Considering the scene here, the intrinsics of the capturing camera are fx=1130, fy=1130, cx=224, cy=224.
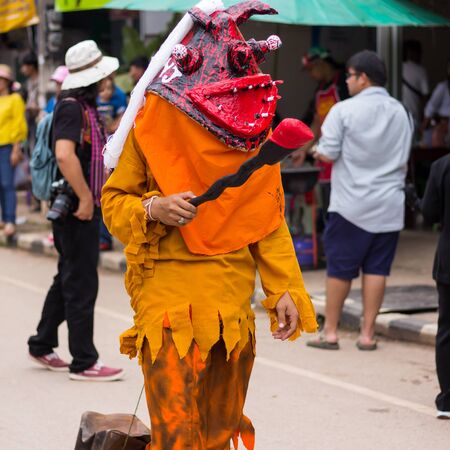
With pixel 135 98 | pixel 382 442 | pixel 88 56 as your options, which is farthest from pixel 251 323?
pixel 88 56

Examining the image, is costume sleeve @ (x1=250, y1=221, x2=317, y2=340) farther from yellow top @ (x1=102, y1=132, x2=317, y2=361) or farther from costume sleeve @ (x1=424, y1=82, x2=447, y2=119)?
costume sleeve @ (x1=424, y1=82, x2=447, y2=119)

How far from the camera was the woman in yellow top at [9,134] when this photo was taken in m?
13.7

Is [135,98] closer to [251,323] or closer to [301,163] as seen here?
[251,323]

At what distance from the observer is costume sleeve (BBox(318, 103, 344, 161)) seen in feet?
25.9

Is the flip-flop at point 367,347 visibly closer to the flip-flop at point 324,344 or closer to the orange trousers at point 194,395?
the flip-flop at point 324,344

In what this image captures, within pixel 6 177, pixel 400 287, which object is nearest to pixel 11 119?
pixel 6 177

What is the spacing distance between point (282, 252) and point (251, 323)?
291 millimetres

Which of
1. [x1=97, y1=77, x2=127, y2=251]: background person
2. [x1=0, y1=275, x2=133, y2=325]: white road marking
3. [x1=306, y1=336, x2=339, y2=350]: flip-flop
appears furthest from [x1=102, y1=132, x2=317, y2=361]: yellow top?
[x1=97, y1=77, x2=127, y2=251]: background person

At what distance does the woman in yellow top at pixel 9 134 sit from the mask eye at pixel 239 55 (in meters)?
10.0

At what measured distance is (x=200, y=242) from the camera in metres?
3.96

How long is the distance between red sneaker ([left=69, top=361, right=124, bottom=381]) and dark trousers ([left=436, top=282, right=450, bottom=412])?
202 centimetres

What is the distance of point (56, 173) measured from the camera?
7055 mm

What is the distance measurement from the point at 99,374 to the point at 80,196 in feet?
3.75

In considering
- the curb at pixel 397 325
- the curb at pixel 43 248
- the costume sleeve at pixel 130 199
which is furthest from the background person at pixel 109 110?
the costume sleeve at pixel 130 199
